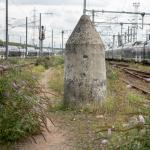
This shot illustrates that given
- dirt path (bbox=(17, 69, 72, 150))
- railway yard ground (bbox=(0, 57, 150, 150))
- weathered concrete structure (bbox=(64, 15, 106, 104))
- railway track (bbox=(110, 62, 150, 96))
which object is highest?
weathered concrete structure (bbox=(64, 15, 106, 104))

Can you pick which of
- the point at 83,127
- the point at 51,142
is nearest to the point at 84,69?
the point at 83,127

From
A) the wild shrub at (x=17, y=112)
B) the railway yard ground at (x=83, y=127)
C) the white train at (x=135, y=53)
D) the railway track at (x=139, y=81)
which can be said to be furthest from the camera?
the white train at (x=135, y=53)

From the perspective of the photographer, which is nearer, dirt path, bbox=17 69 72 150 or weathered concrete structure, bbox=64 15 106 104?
dirt path, bbox=17 69 72 150

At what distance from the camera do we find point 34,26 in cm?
9631

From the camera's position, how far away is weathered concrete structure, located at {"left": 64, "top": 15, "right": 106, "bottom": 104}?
39.1 feet

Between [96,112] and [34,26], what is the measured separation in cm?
8588

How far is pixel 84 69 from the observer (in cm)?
1195

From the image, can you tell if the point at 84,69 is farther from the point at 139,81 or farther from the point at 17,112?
the point at 139,81

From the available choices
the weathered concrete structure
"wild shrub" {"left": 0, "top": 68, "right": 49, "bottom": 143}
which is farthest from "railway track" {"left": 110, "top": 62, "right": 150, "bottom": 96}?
"wild shrub" {"left": 0, "top": 68, "right": 49, "bottom": 143}

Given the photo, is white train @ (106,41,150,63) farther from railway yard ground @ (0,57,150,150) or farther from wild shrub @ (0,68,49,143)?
wild shrub @ (0,68,49,143)

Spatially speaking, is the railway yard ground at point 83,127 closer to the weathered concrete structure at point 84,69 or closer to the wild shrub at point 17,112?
the wild shrub at point 17,112

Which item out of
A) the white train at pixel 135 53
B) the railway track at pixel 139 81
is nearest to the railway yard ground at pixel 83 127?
the railway track at pixel 139 81

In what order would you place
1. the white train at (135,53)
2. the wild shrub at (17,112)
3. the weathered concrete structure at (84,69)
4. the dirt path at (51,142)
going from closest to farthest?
the wild shrub at (17,112) → the dirt path at (51,142) → the weathered concrete structure at (84,69) → the white train at (135,53)

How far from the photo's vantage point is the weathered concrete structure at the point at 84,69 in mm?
11906
